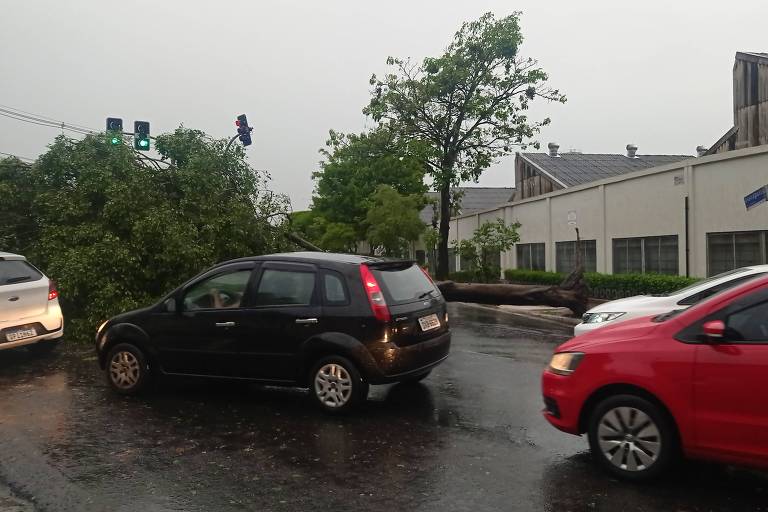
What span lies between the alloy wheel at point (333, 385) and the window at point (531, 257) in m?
20.4

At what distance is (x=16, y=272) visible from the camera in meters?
9.53

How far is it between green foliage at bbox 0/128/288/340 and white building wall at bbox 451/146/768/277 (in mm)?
10593

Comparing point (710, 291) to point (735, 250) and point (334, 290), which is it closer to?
point (334, 290)

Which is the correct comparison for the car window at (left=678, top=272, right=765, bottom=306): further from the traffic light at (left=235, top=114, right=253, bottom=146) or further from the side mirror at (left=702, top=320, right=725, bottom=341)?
the traffic light at (left=235, top=114, right=253, bottom=146)

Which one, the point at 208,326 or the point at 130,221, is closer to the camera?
the point at 208,326

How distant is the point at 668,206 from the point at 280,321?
14.1 m

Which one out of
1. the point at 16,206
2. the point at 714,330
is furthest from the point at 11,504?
the point at 16,206

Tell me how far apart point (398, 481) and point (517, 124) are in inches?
1057

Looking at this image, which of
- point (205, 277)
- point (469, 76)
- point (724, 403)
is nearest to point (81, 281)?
point (205, 277)

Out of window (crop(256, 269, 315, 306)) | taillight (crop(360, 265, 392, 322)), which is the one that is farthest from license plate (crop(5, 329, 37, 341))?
taillight (crop(360, 265, 392, 322))

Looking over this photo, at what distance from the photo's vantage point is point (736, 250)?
49.2 ft

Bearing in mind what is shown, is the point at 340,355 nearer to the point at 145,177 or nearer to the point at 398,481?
the point at 398,481

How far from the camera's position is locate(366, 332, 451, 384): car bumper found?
617 cm

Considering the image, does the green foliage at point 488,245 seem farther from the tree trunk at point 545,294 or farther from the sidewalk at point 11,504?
the sidewalk at point 11,504
